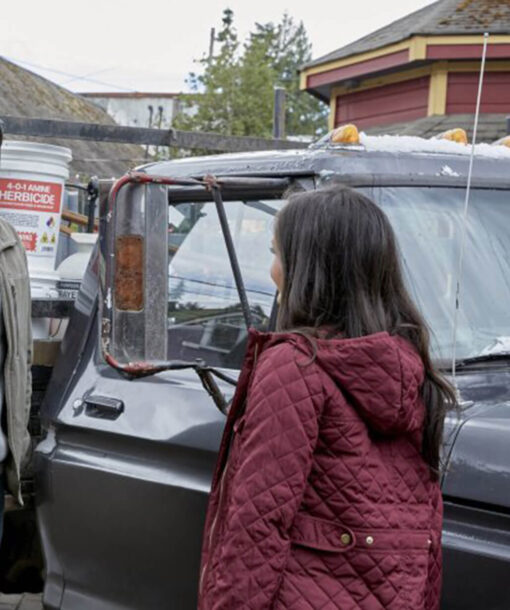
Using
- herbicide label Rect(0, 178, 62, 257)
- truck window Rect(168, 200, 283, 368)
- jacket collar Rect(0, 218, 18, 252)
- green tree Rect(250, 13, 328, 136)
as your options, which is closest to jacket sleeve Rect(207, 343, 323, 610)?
truck window Rect(168, 200, 283, 368)

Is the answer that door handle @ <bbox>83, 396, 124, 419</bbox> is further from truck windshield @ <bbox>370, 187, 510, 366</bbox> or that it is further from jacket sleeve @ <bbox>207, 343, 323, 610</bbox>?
jacket sleeve @ <bbox>207, 343, 323, 610</bbox>

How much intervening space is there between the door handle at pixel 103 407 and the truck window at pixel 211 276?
27 cm

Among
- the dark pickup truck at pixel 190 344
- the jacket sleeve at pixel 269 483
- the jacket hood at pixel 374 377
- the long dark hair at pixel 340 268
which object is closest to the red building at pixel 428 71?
the dark pickup truck at pixel 190 344

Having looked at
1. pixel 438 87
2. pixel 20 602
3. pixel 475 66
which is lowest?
pixel 20 602

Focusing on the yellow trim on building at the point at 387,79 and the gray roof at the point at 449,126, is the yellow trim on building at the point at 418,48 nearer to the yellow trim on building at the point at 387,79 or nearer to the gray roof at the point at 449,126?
the yellow trim on building at the point at 387,79

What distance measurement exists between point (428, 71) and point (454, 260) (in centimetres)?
1014

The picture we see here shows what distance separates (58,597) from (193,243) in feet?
3.94

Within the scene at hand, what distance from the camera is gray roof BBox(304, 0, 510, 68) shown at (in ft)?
38.0

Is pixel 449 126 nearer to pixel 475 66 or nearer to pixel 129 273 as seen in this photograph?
pixel 475 66

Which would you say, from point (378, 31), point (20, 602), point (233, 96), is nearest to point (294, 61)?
point (233, 96)

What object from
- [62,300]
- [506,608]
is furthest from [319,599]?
[62,300]

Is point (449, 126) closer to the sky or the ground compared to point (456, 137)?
closer to the sky

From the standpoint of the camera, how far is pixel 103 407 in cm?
291

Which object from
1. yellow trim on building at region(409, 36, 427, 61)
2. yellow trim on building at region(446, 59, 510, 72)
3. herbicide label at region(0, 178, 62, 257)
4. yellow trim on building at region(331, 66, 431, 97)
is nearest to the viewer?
herbicide label at region(0, 178, 62, 257)
